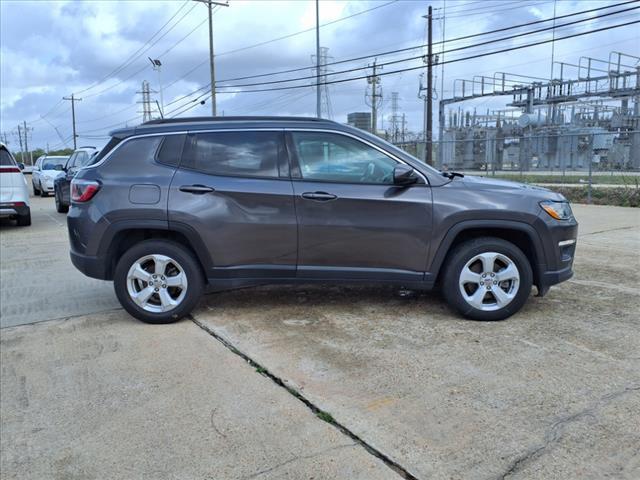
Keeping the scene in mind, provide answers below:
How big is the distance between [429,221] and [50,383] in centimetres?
315

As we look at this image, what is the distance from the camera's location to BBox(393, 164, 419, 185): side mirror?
4465 millimetres

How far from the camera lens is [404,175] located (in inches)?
176

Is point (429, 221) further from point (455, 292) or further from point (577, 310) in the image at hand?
point (577, 310)

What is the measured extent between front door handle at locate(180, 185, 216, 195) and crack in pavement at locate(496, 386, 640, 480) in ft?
10.3

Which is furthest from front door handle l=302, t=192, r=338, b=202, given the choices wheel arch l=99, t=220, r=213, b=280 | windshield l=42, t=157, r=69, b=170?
windshield l=42, t=157, r=69, b=170

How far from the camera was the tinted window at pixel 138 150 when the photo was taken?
187 inches

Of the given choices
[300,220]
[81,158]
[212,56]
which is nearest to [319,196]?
[300,220]

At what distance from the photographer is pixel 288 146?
A: 4707 millimetres

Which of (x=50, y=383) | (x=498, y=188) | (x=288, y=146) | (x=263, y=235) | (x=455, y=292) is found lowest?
(x=50, y=383)

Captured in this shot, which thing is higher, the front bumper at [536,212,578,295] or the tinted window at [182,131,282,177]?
the tinted window at [182,131,282,177]

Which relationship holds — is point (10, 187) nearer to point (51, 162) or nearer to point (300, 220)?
point (300, 220)

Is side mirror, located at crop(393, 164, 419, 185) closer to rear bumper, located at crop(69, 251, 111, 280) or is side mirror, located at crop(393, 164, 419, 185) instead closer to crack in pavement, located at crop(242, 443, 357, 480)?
crack in pavement, located at crop(242, 443, 357, 480)

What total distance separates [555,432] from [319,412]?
132cm

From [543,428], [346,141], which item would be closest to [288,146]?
[346,141]
